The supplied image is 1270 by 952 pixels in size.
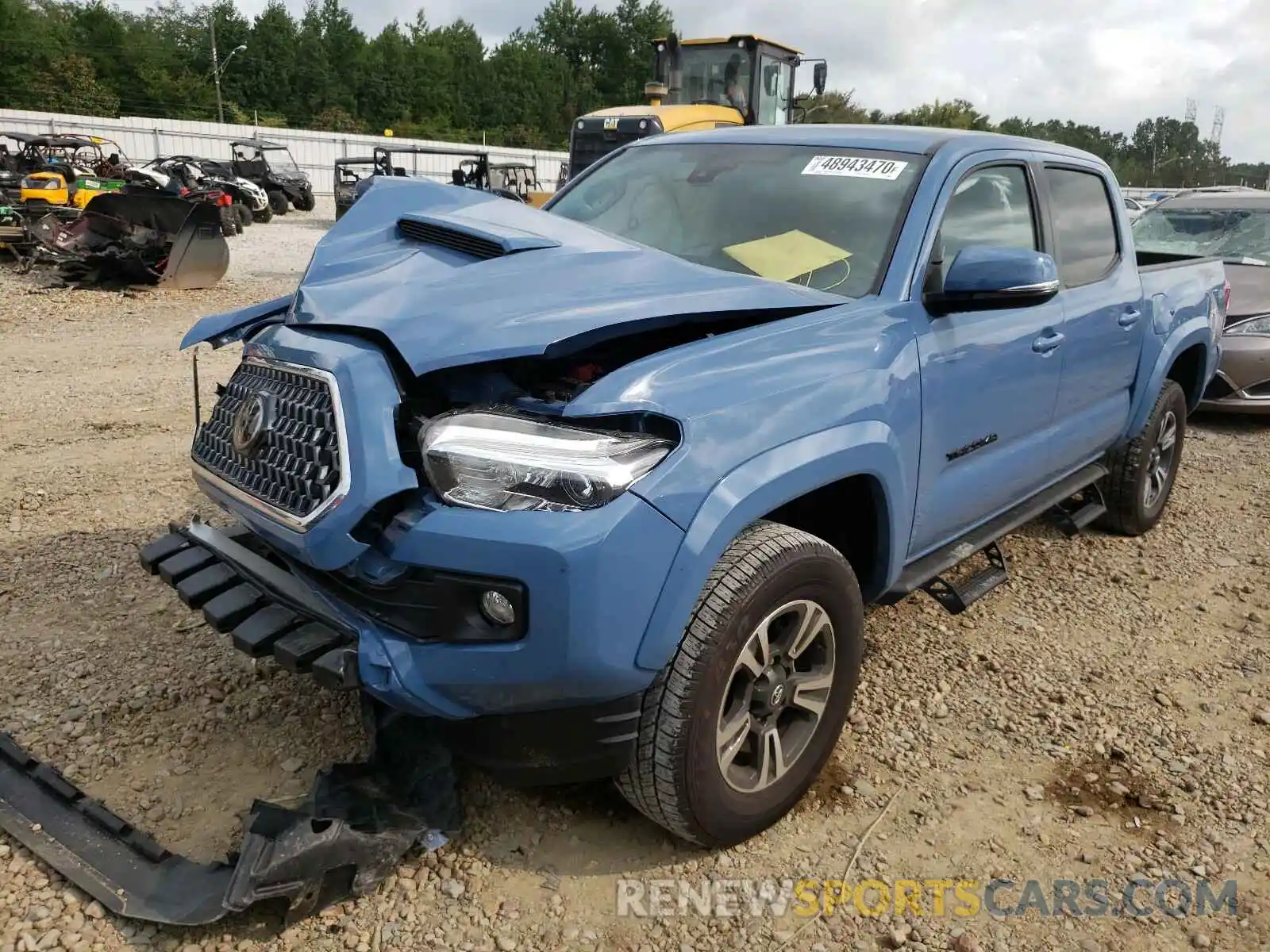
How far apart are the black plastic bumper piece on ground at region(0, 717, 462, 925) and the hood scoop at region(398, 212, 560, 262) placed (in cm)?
131

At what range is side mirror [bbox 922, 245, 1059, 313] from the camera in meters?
2.87

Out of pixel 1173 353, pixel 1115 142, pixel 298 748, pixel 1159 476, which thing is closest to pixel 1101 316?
pixel 1173 353

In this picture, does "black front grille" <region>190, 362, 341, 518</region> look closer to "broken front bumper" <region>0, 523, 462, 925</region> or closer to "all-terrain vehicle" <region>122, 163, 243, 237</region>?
"broken front bumper" <region>0, 523, 462, 925</region>

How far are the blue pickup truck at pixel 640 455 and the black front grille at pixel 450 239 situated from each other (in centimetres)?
1

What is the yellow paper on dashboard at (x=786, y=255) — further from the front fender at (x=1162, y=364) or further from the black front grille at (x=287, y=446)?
the front fender at (x=1162, y=364)

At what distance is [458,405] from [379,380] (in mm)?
245

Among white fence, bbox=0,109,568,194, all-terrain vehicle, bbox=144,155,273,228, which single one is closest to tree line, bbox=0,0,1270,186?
white fence, bbox=0,109,568,194

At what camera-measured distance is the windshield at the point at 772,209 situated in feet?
10.1

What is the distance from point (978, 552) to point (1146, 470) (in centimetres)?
168

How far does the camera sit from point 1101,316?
4031 millimetres

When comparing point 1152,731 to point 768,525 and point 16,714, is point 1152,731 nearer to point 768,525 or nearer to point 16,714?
point 768,525

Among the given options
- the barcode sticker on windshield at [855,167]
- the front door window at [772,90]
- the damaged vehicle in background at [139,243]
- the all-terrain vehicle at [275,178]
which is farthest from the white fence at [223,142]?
the barcode sticker on windshield at [855,167]

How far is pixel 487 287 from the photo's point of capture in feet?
8.05
